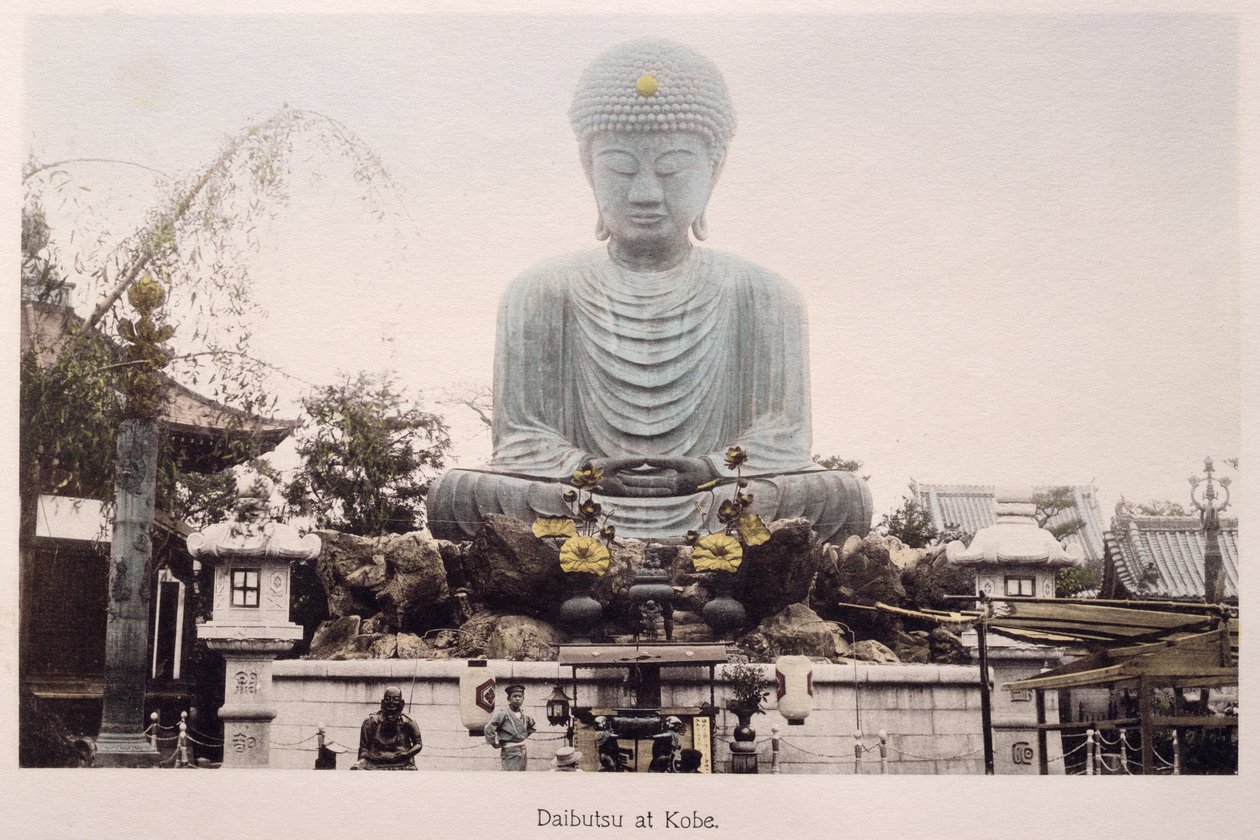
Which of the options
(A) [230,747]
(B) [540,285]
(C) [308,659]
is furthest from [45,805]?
(B) [540,285]

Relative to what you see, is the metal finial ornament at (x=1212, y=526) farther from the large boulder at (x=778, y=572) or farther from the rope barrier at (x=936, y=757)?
the large boulder at (x=778, y=572)

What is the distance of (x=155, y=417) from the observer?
30.7 ft

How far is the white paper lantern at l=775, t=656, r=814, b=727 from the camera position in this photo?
351 inches

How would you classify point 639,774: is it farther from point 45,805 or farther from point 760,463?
point 45,805

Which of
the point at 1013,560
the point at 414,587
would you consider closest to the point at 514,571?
the point at 414,587

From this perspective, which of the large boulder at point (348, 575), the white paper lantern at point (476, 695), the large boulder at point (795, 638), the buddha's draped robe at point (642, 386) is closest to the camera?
the white paper lantern at point (476, 695)

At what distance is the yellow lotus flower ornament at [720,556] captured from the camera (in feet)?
30.6

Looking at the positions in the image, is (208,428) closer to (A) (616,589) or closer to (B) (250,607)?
(B) (250,607)

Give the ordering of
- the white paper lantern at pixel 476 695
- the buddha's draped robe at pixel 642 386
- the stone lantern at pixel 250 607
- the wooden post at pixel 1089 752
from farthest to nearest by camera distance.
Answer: the buddha's draped robe at pixel 642 386 < the stone lantern at pixel 250 607 < the white paper lantern at pixel 476 695 < the wooden post at pixel 1089 752

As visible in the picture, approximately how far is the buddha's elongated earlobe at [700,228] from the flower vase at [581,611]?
2.07 metres

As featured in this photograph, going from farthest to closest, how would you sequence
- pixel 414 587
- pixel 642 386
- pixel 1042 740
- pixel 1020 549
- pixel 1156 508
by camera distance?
1. pixel 642 386
2. pixel 414 587
3. pixel 1020 549
4. pixel 1156 508
5. pixel 1042 740

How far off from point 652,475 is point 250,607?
7.87 ft

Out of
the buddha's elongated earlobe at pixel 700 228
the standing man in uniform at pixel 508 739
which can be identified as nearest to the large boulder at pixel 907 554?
the buddha's elongated earlobe at pixel 700 228

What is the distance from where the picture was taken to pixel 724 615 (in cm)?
920
